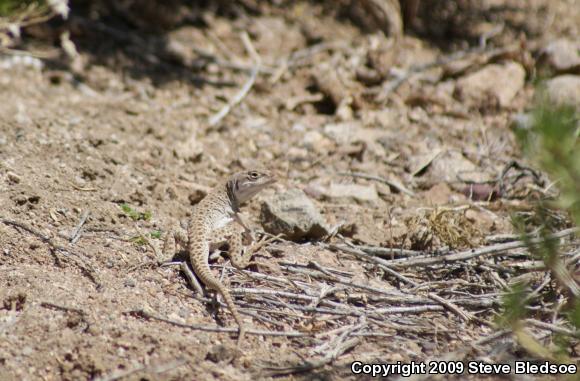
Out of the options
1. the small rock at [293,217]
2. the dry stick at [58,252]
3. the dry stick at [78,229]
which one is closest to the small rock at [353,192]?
the small rock at [293,217]

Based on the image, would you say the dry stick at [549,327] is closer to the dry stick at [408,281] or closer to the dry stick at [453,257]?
the dry stick at [408,281]

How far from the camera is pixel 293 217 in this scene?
486 cm

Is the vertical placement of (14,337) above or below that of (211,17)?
below

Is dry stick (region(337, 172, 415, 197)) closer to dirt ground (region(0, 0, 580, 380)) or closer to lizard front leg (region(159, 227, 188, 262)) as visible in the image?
dirt ground (region(0, 0, 580, 380))

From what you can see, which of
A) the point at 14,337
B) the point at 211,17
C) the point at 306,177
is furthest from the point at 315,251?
the point at 211,17

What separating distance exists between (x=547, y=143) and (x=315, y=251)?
2.51m

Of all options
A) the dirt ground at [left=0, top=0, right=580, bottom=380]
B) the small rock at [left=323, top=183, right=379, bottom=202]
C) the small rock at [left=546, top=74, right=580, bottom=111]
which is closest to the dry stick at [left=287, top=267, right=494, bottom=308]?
the dirt ground at [left=0, top=0, right=580, bottom=380]

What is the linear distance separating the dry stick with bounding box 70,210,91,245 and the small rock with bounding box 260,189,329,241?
1275mm

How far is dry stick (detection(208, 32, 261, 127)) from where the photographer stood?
7285 millimetres

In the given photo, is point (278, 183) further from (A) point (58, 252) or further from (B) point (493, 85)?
(B) point (493, 85)

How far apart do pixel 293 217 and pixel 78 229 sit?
4.90ft

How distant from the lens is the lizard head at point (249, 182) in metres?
5.11

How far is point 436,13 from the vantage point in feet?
31.8

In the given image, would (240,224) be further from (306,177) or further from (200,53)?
(200,53)
